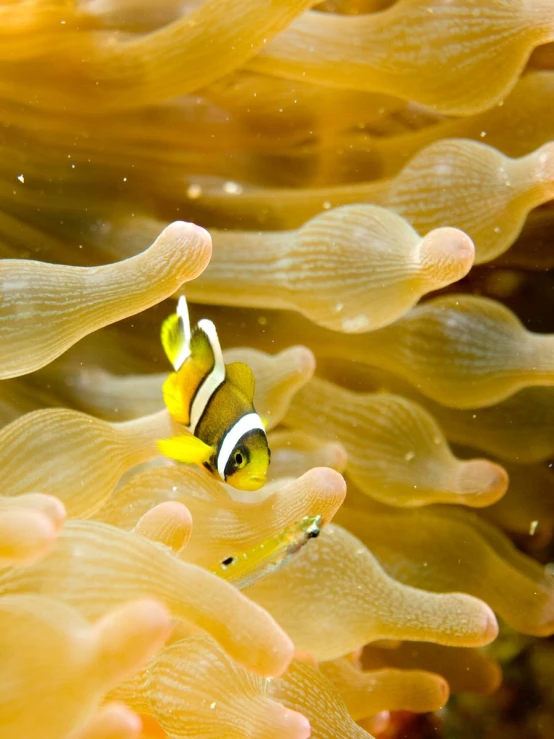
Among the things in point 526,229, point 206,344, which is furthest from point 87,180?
point 526,229

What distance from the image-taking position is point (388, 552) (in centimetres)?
137

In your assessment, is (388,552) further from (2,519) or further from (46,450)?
(2,519)

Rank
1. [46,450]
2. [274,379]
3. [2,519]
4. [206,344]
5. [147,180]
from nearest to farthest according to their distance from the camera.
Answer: [2,519] → [46,450] → [206,344] → [274,379] → [147,180]

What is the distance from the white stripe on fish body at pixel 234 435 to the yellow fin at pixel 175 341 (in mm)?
125

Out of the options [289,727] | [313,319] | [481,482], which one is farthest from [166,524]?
[481,482]

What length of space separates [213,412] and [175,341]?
0.40 feet

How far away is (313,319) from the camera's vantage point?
1226mm

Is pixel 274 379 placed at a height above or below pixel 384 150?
below

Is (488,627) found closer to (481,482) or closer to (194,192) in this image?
(481,482)

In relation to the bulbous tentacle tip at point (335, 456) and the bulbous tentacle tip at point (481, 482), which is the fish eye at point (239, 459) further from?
the bulbous tentacle tip at point (481, 482)

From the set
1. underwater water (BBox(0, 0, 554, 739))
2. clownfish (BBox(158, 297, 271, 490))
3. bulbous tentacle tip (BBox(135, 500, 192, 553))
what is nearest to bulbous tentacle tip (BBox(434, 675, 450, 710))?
underwater water (BBox(0, 0, 554, 739))

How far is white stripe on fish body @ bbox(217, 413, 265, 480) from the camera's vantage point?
3.51 feet

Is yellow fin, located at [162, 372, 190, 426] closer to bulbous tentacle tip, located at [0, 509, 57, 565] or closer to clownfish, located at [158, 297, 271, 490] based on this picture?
clownfish, located at [158, 297, 271, 490]

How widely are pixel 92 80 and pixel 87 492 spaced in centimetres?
62
